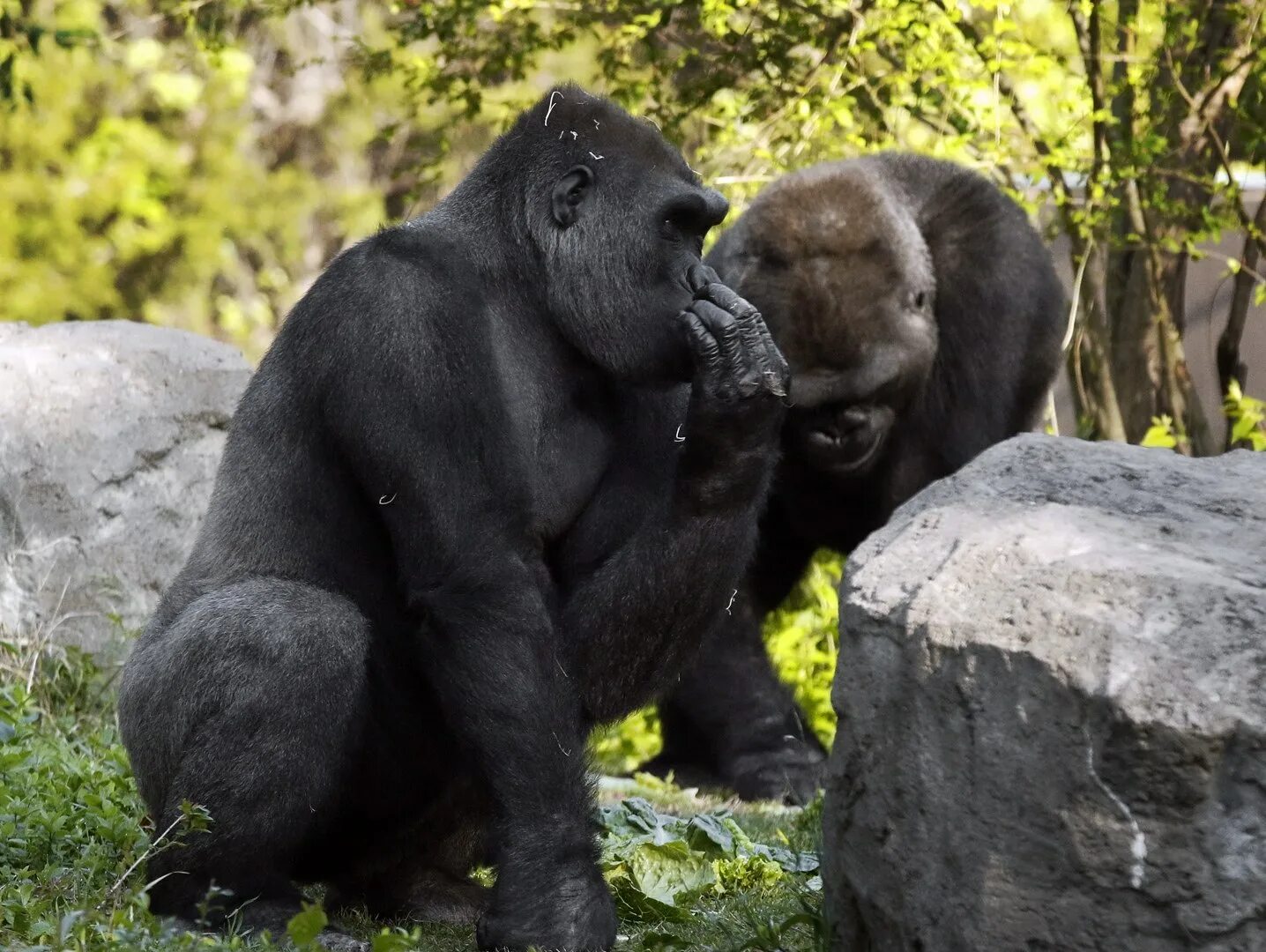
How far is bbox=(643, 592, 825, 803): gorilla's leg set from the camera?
20.0 feet

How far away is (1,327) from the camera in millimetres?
6129

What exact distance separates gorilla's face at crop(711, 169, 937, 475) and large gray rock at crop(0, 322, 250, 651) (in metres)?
2.01

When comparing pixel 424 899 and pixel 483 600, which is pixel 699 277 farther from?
pixel 424 899

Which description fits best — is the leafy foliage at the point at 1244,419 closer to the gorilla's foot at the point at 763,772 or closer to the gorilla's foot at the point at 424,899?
the gorilla's foot at the point at 763,772

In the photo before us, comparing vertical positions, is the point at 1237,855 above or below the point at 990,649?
below

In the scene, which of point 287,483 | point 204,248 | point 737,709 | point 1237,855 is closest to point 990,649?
point 1237,855

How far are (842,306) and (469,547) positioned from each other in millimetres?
2867

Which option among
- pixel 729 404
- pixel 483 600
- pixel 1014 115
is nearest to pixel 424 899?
pixel 483 600

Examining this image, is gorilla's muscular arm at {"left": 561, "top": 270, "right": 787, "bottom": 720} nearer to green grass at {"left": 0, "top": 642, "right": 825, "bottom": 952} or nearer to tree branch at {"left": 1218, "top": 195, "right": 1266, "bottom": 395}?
green grass at {"left": 0, "top": 642, "right": 825, "bottom": 952}

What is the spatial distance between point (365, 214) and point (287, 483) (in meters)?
10.5

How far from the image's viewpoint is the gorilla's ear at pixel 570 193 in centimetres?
360

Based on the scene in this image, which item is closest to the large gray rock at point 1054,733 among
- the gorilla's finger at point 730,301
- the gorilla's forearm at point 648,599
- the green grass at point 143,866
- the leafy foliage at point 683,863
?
the green grass at point 143,866

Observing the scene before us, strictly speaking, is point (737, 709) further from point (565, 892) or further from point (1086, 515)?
point (1086, 515)

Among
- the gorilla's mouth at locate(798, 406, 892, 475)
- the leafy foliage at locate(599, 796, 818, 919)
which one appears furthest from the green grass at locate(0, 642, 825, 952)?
the gorilla's mouth at locate(798, 406, 892, 475)
